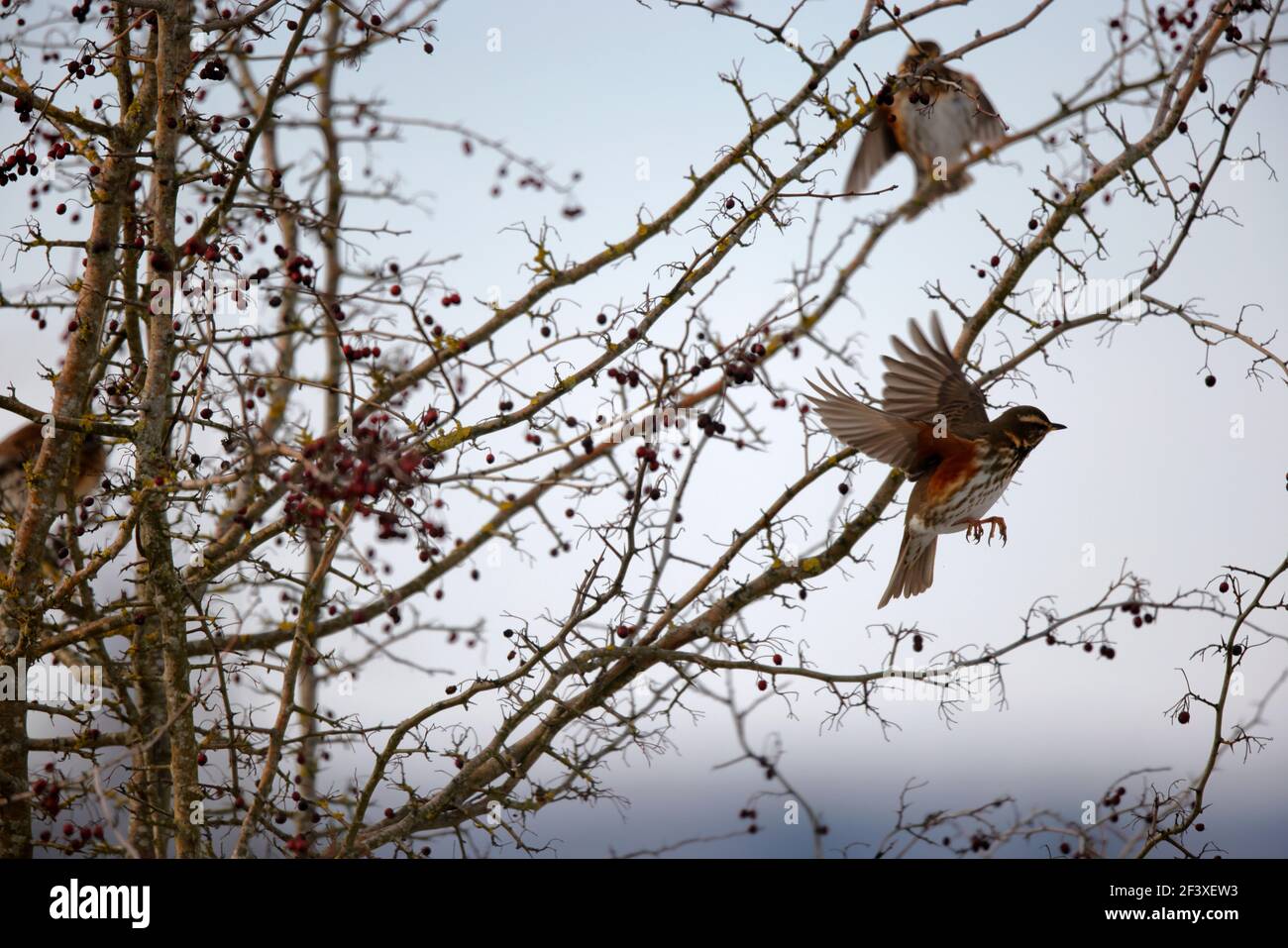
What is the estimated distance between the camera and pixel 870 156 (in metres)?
7.31

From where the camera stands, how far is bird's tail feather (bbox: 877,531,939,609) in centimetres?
537

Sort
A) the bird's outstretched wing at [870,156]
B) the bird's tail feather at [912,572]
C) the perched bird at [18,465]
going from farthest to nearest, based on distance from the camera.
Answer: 1. the bird's outstretched wing at [870,156]
2. the perched bird at [18,465]
3. the bird's tail feather at [912,572]

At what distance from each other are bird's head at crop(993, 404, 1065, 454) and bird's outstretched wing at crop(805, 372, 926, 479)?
0.36 metres

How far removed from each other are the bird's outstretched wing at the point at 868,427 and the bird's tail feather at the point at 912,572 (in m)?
0.55

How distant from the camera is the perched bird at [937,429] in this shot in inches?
187

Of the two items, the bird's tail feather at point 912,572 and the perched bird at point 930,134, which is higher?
the perched bird at point 930,134

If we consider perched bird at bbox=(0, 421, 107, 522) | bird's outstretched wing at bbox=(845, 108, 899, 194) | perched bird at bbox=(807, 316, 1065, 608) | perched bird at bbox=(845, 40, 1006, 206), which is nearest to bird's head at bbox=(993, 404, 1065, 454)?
perched bird at bbox=(807, 316, 1065, 608)

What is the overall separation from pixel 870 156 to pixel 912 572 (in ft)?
10.1

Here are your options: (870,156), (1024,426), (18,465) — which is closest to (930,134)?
(870,156)

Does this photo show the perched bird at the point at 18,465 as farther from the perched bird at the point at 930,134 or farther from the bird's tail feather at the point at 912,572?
the perched bird at the point at 930,134

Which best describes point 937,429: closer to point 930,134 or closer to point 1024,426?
point 1024,426

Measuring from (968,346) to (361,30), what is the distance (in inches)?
118

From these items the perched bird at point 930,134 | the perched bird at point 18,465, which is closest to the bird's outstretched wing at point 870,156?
the perched bird at point 930,134
